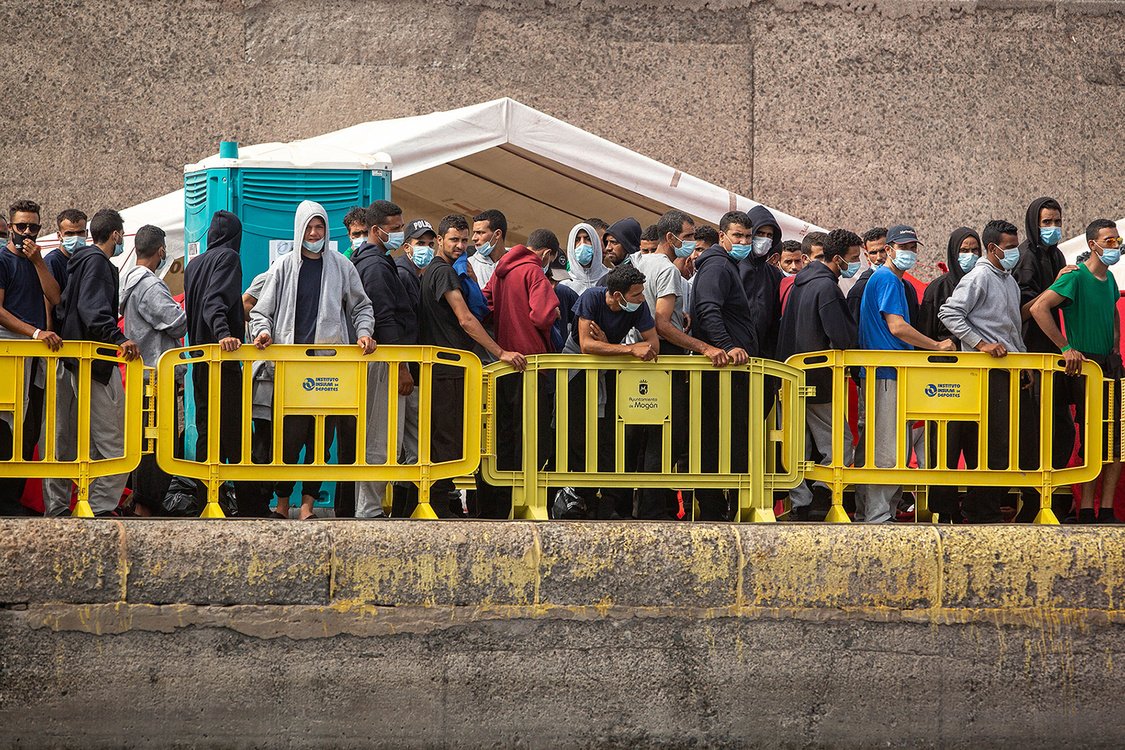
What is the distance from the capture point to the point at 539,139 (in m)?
11.3

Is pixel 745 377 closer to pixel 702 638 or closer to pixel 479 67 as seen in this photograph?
pixel 702 638

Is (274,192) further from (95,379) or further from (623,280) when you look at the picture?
(623,280)

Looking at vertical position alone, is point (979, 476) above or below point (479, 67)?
below

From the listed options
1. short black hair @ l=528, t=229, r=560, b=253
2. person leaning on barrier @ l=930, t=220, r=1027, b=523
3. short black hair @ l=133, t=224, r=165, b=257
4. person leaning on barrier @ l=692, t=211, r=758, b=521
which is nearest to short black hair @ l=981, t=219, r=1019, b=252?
person leaning on barrier @ l=930, t=220, r=1027, b=523

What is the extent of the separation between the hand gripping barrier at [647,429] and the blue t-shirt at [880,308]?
0.88 m

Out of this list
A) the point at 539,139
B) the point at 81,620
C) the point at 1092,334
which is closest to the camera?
the point at 81,620

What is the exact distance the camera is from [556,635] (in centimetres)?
683

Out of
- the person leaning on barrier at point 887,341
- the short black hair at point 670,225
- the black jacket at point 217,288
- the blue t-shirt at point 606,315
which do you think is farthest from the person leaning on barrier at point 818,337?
the black jacket at point 217,288

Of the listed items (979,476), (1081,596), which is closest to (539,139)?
(979,476)

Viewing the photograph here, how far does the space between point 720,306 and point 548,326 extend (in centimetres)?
93

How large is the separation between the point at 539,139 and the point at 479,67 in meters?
4.63

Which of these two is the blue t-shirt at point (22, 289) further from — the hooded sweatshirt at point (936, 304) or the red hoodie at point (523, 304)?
the hooded sweatshirt at point (936, 304)

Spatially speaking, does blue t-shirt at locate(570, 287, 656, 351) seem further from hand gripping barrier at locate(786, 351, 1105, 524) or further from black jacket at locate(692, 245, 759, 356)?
hand gripping barrier at locate(786, 351, 1105, 524)

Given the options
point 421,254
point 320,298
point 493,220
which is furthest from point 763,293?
point 320,298
